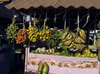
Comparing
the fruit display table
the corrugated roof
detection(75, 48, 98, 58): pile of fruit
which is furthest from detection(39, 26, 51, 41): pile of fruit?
the fruit display table

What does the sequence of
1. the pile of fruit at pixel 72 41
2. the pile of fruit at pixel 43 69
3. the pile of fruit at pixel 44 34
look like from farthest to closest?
1. the pile of fruit at pixel 43 69
2. the pile of fruit at pixel 44 34
3. the pile of fruit at pixel 72 41

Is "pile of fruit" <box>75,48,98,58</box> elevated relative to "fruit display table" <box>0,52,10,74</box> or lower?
elevated

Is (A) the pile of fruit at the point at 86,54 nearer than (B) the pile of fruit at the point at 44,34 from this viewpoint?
No

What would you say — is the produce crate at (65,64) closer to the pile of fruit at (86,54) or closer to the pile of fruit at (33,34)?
the pile of fruit at (86,54)

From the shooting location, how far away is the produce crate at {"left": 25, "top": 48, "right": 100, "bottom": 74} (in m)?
4.07

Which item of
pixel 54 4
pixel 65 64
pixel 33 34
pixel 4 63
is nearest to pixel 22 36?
pixel 33 34

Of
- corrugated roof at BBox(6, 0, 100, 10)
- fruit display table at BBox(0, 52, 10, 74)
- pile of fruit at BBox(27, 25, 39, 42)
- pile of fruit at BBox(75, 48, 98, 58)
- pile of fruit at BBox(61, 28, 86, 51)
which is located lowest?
fruit display table at BBox(0, 52, 10, 74)

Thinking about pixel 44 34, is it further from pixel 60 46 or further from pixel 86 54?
pixel 86 54

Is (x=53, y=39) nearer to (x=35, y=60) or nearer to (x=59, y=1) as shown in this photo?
(x=35, y=60)

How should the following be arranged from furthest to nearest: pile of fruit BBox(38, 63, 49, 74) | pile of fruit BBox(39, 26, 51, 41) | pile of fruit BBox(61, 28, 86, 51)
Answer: pile of fruit BBox(38, 63, 49, 74) < pile of fruit BBox(39, 26, 51, 41) < pile of fruit BBox(61, 28, 86, 51)

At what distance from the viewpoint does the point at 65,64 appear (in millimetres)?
4176

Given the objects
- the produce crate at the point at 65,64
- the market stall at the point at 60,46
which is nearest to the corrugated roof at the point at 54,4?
the market stall at the point at 60,46

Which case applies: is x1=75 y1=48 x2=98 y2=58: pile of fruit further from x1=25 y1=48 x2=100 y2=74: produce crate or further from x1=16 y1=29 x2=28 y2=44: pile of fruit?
x1=16 y1=29 x2=28 y2=44: pile of fruit

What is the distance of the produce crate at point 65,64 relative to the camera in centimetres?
407
